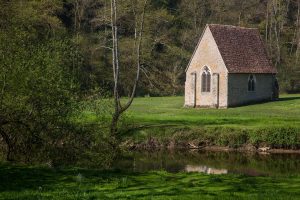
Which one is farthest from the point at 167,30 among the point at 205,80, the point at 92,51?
the point at 205,80

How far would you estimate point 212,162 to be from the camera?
36781mm

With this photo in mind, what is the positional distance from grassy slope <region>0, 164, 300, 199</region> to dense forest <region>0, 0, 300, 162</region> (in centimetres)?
359

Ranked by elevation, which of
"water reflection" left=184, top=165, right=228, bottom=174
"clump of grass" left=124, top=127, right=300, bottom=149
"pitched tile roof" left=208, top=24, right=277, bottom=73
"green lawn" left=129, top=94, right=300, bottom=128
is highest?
"pitched tile roof" left=208, top=24, right=277, bottom=73

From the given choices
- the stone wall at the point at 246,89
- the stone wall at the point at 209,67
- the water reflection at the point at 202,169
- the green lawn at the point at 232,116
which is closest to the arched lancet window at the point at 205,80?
the stone wall at the point at 209,67

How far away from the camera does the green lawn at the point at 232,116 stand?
45741mm

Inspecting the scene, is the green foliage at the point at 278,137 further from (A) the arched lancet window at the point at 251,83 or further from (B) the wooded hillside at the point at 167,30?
(B) the wooded hillside at the point at 167,30

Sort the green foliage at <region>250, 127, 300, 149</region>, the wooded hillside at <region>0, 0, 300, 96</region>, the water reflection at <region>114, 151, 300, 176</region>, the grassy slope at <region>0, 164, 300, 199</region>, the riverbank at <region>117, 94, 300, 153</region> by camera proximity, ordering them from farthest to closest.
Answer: the wooded hillside at <region>0, 0, 300, 96</region>
the riverbank at <region>117, 94, 300, 153</region>
the green foliage at <region>250, 127, 300, 149</region>
the water reflection at <region>114, 151, 300, 176</region>
the grassy slope at <region>0, 164, 300, 199</region>

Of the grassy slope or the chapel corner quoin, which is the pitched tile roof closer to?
the chapel corner quoin

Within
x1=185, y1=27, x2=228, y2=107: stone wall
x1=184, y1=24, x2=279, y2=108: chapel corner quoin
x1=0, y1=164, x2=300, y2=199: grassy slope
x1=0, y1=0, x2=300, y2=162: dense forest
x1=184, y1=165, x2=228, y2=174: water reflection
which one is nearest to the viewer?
x1=0, y1=164, x2=300, y2=199: grassy slope

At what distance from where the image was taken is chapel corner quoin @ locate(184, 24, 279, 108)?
62188mm

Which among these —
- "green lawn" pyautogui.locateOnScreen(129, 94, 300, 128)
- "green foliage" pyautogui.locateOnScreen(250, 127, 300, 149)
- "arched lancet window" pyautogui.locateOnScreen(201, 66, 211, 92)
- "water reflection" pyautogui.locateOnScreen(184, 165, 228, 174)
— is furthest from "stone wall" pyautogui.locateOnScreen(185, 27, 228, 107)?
"water reflection" pyautogui.locateOnScreen(184, 165, 228, 174)

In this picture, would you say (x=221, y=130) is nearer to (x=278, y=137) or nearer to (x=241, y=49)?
(x=278, y=137)

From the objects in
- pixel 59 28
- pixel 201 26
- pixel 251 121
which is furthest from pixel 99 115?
A: pixel 201 26

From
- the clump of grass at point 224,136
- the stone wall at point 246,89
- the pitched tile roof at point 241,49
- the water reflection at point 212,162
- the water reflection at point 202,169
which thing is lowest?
the water reflection at point 202,169
